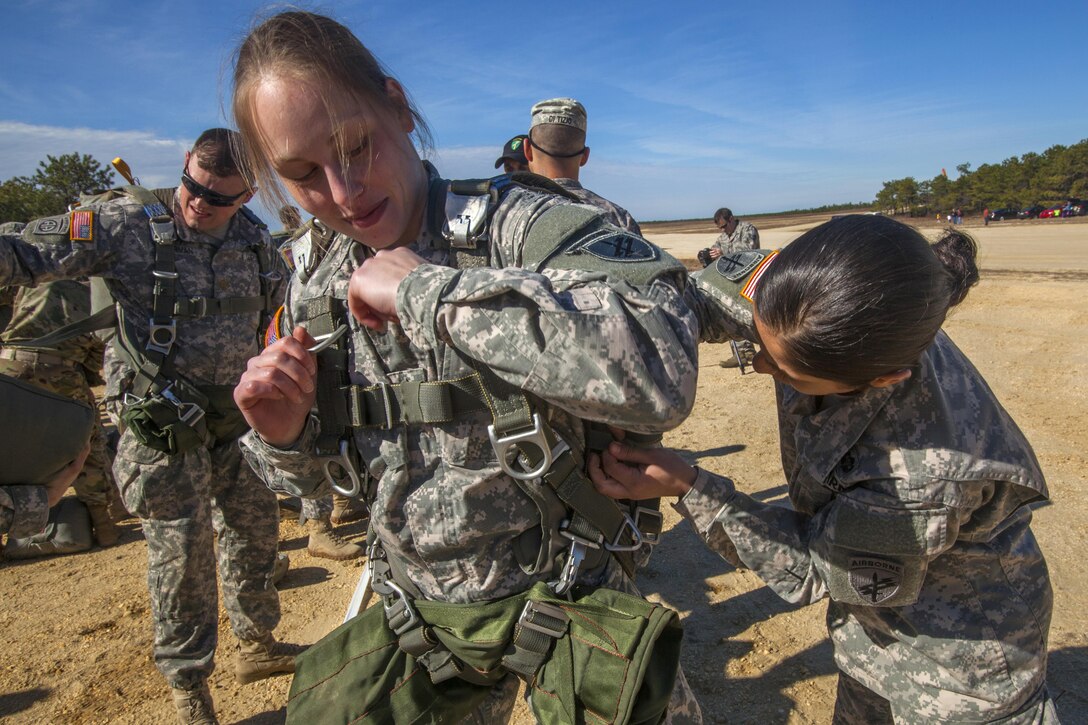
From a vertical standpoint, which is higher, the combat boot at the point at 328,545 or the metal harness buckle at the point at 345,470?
the metal harness buckle at the point at 345,470

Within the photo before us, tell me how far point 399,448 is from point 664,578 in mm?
3093

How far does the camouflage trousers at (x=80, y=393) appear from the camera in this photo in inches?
203

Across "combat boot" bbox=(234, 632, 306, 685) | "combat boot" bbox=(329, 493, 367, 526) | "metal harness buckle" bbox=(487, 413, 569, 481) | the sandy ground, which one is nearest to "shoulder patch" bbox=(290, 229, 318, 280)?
"metal harness buckle" bbox=(487, 413, 569, 481)

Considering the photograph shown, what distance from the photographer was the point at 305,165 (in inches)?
56.2

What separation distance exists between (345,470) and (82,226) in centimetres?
244

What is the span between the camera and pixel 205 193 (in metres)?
3.32

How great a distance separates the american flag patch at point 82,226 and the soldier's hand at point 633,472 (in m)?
2.90

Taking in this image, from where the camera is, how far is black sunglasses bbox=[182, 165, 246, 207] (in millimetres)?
3324

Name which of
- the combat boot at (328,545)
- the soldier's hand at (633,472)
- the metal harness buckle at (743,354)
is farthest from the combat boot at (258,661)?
the metal harness buckle at (743,354)

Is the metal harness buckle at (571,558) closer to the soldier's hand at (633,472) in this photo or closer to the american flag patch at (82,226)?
the soldier's hand at (633,472)

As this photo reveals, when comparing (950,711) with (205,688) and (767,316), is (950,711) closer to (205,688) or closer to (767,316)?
(767,316)

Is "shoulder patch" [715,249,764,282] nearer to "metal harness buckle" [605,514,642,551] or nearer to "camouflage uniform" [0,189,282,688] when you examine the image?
"metal harness buckle" [605,514,642,551]

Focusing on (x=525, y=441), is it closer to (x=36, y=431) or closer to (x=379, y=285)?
(x=379, y=285)

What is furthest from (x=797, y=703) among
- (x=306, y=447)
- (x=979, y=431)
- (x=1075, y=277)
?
(x=1075, y=277)
